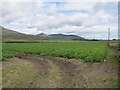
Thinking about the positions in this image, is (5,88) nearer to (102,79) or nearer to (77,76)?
(77,76)

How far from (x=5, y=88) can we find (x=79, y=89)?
4.89 m

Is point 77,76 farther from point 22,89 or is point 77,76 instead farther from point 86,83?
point 22,89

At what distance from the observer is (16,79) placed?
11.2 metres

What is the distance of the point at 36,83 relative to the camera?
1012 centimetres

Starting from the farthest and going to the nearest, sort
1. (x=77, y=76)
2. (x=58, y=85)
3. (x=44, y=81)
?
(x=77, y=76)
(x=44, y=81)
(x=58, y=85)

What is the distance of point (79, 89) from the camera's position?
9148 millimetres

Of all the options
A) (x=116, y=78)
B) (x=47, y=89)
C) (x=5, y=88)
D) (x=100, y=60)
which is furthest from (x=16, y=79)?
(x=100, y=60)

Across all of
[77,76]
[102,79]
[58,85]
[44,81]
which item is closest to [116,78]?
[102,79]

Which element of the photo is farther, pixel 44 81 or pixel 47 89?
pixel 44 81

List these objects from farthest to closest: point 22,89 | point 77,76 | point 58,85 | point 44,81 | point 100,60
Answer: point 100,60, point 77,76, point 44,81, point 58,85, point 22,89

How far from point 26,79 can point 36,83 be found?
4.59 feet

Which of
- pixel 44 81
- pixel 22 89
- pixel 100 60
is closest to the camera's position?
pixel 22 89

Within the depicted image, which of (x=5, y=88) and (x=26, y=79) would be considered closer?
(x=5, y=88)

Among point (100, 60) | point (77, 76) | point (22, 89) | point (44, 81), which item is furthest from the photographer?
point (100, 60)
